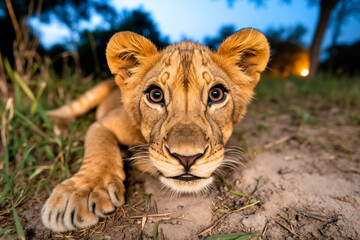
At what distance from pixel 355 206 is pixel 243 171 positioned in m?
0.82

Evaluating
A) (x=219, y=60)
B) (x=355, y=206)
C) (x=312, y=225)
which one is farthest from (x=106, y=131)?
(x=355, y=206)

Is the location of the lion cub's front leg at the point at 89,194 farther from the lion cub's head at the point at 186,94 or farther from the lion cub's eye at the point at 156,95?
the lion cub's eye at the point at 156,95

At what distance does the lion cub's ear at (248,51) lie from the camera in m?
2.11

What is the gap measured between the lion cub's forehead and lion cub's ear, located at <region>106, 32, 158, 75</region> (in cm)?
20

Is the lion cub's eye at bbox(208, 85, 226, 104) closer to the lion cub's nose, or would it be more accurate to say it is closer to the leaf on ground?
the lion cub's nose

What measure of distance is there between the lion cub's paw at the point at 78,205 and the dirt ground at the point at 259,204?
2.5 inches

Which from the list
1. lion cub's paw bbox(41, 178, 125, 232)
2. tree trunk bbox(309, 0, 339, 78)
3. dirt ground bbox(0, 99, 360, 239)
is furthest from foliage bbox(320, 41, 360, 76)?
lion cub's paw bbox(41, 178, 125, 232)

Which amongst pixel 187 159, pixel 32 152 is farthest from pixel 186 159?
pixel 32 152

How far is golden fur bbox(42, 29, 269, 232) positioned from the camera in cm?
159

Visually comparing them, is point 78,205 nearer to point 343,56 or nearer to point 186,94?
point 186,94

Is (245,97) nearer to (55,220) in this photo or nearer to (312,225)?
(312,225)

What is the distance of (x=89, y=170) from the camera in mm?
→ 1907

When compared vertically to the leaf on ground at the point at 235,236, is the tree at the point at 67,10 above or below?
above

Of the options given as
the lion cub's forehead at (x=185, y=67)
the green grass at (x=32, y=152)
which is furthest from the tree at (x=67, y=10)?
the lion cub's forehead at (x=185, y=67)
